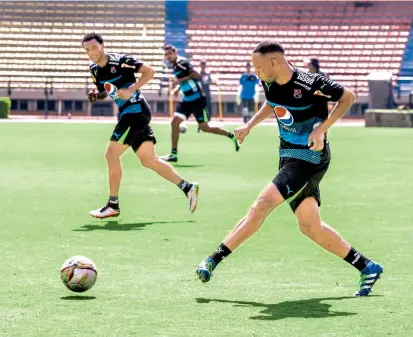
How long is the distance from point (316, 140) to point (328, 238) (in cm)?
77

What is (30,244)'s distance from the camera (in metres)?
9.73

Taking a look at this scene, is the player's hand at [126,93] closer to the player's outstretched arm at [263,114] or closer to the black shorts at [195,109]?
the player's outstretched arm at [263,114]

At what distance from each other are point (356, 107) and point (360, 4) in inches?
329

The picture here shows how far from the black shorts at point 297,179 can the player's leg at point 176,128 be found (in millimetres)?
12336

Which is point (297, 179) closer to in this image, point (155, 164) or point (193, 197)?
point (193, 197)

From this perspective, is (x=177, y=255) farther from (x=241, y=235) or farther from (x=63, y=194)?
(x=63, y=194)

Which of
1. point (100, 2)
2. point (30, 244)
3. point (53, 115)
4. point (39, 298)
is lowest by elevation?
point (53, 115)

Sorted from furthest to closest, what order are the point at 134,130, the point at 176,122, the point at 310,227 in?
the point at 176,122, the point at 134,130, the point at 310,227

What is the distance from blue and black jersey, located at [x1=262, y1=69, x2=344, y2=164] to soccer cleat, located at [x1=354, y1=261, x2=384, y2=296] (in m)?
0.78

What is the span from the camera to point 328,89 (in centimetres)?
722

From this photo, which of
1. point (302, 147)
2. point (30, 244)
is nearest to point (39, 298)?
point (302, 147)

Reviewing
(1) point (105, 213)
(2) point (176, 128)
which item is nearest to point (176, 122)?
(2) point (176, 128)

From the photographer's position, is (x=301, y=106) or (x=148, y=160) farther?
(x=148, y=160)

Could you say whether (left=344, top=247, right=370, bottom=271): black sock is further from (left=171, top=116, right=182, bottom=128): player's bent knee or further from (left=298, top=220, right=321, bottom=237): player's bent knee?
(left=171, top=116, right=182, bottom=128): player's bent knee
